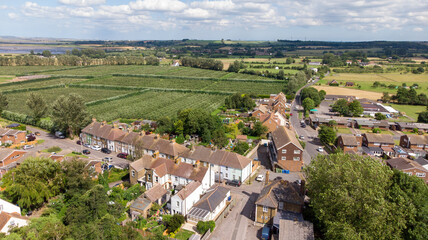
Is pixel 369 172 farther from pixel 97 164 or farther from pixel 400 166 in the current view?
pixel 97 164

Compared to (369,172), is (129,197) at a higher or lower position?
lower

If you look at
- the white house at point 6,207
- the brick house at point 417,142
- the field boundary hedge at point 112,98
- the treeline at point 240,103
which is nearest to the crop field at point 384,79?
the treeline at point 240,103

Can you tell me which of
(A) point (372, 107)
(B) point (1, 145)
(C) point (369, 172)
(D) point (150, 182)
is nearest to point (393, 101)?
(A) point (372, 107)

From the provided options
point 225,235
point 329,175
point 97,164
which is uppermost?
point 329,175

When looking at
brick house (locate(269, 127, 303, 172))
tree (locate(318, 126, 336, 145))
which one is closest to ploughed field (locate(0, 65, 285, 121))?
tree (locate(318, 126, 336, 145))

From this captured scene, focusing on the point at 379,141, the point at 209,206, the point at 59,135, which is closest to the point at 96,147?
the point at 59,135

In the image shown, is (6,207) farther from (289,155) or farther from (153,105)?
(153,105)

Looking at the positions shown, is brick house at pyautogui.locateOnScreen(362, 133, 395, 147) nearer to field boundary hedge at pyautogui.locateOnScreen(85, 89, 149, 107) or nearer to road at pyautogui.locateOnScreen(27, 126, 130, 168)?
road at pyautogui.locateOnScreen(27, 126, 130, 168)
